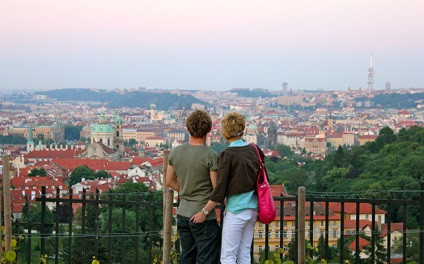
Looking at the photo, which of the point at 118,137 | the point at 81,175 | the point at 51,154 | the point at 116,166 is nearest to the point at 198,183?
the point at 81,175

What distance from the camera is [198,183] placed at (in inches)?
216

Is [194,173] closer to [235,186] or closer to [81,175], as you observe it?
[235,186]

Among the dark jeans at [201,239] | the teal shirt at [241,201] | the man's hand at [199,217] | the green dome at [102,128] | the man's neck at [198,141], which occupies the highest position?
the man's neck at [198,141]

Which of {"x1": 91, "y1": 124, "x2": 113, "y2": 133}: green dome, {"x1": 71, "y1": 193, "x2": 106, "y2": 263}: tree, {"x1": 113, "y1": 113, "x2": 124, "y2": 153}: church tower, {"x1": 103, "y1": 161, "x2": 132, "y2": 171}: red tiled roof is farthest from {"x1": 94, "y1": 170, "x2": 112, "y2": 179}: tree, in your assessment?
{"x1": 71, "y1": 193, "x2": 106, "y2": 263}: tree

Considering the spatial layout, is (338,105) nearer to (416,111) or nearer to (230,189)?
(416,111)

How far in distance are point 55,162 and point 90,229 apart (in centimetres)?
6488

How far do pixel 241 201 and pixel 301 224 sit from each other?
0.50 metres

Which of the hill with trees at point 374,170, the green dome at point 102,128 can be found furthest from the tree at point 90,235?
the green dome at point 102,128

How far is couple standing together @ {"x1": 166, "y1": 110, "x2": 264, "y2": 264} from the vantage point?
540 centimetres

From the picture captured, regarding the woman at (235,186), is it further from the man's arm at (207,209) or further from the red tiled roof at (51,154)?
the red tiled roof at (51,154)

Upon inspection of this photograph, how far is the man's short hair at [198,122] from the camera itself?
213 inches

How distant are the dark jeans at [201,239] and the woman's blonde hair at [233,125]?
528 millimetres

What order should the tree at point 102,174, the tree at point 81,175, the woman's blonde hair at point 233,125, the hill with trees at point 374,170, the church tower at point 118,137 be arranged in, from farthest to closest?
1. the church tower at point 118,137
2. the tree at point 102,174
3. the tree at point 81,175
4. the hill with trees at point 374,170
5. the woman's blonde hair at point 233,125

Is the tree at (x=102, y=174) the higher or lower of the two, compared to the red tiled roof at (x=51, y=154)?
higher
